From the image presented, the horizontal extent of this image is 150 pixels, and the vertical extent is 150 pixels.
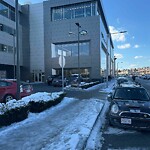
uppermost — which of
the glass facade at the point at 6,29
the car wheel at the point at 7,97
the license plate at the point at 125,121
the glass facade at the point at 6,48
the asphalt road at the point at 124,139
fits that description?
the glass facade at the point at 6,29

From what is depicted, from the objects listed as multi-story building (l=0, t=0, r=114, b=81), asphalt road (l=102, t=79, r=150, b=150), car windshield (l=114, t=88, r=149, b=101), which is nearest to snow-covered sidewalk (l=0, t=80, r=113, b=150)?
asphalt road (l=102, t=79, r=150, b=150)

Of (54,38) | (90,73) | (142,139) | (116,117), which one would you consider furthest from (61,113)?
Result: (54,38)

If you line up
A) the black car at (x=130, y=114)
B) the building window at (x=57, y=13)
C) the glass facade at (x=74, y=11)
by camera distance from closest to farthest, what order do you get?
the black car at (x=130, y=114) < the glass facade at (x=74, y=11) < the building window at (x=57, y=13)

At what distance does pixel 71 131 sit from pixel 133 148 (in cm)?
203

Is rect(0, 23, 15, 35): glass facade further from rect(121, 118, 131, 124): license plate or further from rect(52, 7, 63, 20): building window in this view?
rect(121, 118, 131, 124): license plate

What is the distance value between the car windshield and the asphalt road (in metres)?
1.53

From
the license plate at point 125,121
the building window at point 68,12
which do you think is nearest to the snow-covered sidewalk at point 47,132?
the license plate at point 125,121

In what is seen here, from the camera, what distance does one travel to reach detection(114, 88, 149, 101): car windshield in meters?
9.19

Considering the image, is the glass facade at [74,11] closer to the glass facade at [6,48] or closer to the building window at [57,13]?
the building window at [57,13]

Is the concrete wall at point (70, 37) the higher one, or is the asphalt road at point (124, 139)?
the concrete wall at point (70, 37)

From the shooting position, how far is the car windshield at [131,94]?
9.19 m

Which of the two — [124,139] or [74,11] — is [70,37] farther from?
[124,139]

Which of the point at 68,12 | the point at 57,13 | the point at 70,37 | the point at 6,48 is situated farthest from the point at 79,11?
the point at 6,48

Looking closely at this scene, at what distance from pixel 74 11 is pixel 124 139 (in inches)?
1949
